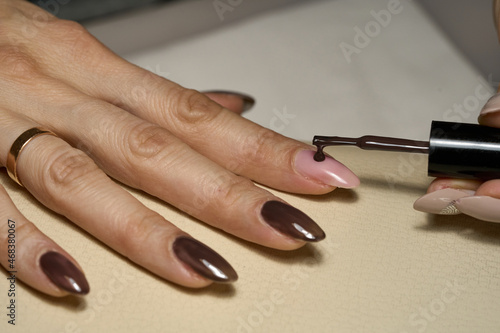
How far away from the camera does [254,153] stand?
0.66m

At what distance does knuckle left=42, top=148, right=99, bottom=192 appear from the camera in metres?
0.61

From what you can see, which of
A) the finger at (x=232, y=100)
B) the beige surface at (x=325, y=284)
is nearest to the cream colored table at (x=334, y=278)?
the beige surface at (x=325, y=284)

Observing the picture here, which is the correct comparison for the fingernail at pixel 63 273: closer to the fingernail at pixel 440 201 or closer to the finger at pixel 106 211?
the finger at pixel 106 211

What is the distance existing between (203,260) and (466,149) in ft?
0.89

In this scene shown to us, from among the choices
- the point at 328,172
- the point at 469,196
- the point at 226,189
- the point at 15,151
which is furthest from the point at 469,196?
the point at 15,151

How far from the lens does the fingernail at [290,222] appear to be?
0.54 meters

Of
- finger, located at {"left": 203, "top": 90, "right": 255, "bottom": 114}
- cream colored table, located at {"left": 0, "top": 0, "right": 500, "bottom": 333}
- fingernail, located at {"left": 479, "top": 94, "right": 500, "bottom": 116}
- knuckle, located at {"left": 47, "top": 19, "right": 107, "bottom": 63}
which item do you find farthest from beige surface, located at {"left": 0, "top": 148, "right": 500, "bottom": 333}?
finger, located at {"left": 203, "top": 90, "right": 255, "bottom": 114}

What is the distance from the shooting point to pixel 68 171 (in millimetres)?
620

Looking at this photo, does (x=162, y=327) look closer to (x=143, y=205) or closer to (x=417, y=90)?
(x=143, y=205)

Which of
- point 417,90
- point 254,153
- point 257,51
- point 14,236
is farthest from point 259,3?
point 14,236

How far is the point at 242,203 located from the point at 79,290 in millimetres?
181

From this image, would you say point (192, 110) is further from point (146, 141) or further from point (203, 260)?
point (203, 260)

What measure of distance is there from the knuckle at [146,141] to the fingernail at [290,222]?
0.49 feet

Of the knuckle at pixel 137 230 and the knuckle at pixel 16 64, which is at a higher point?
the knuckle at pixel 16 64
